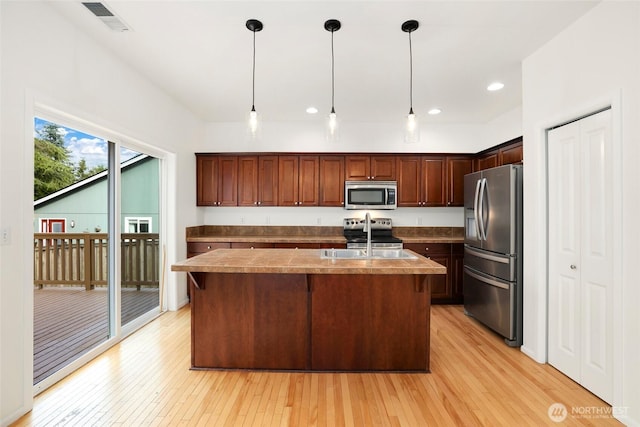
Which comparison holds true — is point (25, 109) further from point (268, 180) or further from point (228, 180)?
point (268, 180)

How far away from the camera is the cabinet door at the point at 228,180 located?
4.90m

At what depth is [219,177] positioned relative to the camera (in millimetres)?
4906

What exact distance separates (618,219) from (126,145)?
4.11 meters

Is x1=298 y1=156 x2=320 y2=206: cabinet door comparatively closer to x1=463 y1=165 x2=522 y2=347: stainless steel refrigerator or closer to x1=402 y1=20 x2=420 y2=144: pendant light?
x1=463 y1=165 x2=522 y2=347: stainless steel refrigerator

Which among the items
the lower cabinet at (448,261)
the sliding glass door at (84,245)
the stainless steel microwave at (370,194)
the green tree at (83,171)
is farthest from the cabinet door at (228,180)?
the lower cabinet at (448,261)

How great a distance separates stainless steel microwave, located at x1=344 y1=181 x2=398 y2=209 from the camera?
482 centimetres

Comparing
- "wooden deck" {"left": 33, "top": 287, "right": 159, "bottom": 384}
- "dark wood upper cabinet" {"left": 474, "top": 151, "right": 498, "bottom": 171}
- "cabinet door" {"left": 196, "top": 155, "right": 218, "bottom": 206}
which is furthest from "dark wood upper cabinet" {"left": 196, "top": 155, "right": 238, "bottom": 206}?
"dark wood upper cabinet" {"left": 474, "top": 151, "right": 498, "bottom": 171}

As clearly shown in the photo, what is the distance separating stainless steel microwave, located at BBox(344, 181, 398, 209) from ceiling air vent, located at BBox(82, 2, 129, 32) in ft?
10.5

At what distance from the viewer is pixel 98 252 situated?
3004 millimetres

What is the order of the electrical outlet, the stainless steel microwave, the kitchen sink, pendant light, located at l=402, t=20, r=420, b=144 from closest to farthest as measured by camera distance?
the electrical outlet, pendant light, located at l=402, t=20, r=420, b=144, the kitchen sink, the stainless steel microwave

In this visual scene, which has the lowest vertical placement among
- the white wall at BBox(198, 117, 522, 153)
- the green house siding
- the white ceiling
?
the green house siding

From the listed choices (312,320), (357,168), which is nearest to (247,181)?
(357,168)

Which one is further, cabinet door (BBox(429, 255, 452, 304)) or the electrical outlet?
cabinet door (BBox(429, 255, 452, 304))

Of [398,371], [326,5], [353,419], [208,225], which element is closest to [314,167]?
[208,225]
